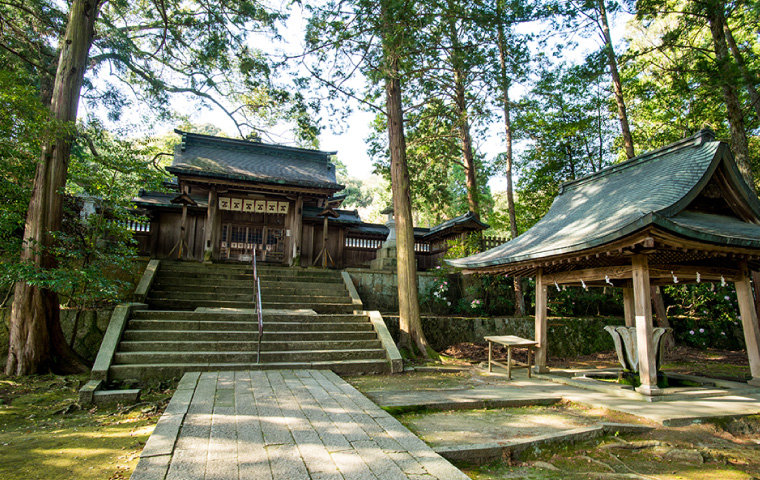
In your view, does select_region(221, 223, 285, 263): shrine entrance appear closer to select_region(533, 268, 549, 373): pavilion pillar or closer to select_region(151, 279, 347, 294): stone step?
select_region(151, 279, 347, 294): stone step

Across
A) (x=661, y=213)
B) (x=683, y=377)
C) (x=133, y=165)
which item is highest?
(x=133, y=165)

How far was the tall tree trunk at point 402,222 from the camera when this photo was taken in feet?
26.9

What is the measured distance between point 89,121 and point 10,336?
903cm

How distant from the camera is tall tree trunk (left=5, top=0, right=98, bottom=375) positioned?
6.17 metres

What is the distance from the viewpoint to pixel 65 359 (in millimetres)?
6539

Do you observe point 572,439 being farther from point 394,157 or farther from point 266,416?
A: point 394,157

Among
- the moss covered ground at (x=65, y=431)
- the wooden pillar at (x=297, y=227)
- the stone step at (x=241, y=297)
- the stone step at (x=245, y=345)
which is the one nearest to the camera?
the moss covered ground at (x=65, y=431)

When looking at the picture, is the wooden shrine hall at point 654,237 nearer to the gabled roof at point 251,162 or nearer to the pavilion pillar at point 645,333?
the pavilion pillar at point 645,333

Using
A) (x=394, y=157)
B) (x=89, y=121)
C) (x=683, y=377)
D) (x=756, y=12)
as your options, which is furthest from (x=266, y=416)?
(x=89, y=121)

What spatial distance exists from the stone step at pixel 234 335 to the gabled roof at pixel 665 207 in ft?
9.52

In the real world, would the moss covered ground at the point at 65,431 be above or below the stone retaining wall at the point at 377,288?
below

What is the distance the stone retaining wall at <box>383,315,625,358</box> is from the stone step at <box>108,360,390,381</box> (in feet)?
11.1

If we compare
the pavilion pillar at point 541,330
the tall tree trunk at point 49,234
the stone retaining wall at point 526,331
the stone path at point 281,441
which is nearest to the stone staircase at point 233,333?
the tall tree trunk at point 49,234

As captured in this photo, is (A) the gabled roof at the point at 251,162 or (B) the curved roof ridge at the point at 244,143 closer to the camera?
(A) the gabled roof at the point at 251,162
